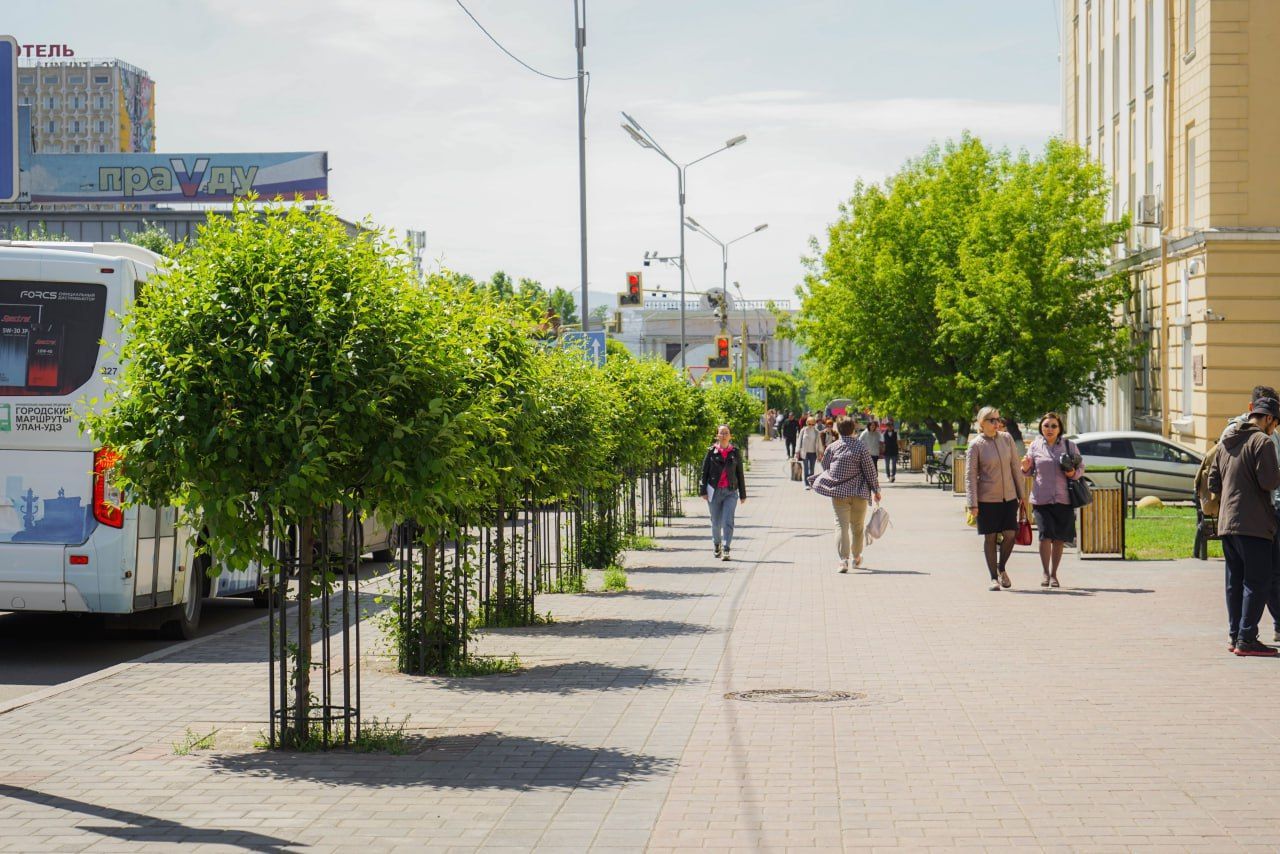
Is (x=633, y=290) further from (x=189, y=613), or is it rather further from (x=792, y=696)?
(x=792, y=696)

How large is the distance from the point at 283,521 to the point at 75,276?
484cm

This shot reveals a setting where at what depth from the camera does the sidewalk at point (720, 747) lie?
660 cm

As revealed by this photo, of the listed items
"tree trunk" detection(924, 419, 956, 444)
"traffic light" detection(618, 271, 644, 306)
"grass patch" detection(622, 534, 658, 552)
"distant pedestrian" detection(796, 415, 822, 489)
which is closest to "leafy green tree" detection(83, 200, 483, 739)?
"grass patch" detection(622, 534, 658, 552)

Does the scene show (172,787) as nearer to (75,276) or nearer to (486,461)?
(486,461)

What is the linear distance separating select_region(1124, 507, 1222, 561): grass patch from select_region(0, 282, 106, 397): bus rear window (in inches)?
504

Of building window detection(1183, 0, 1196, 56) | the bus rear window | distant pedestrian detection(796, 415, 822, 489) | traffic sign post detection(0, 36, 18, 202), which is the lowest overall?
distant pedestrian detection(796, 415, 822, 489)

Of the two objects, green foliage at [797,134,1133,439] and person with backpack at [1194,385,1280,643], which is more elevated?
green foliage at [797,134,1133,439]

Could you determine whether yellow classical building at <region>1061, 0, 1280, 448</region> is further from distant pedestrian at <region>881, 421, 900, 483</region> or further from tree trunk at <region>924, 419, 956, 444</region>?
tree trunk at <region>924, 419, 956, 444</region>

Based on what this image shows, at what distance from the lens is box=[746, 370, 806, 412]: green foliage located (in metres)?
115

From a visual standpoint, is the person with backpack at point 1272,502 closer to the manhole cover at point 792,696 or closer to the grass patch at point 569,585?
the manhole cover at point 792,696

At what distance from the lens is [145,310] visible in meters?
8.67

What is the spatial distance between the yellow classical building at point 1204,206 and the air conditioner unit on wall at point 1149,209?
0.9 inches

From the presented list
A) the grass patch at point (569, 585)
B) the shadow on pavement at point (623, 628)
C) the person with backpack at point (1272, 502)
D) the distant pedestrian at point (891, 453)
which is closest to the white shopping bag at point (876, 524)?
the grass patch at point (569, 585)

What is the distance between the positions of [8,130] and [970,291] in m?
37.7
